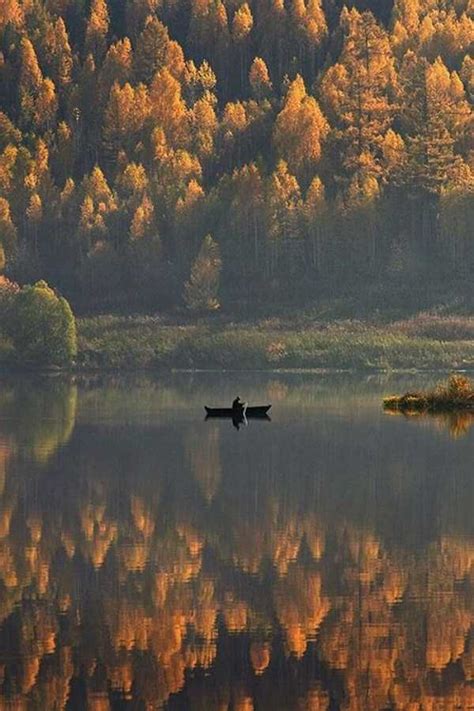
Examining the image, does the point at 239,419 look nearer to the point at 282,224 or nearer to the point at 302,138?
the point at 282,224

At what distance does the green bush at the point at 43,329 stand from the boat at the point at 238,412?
193 feet

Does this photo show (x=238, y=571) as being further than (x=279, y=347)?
No

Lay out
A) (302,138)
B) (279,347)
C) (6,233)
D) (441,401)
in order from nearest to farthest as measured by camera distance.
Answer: (441,401)
(279,347)
(6,233)
(302,138)

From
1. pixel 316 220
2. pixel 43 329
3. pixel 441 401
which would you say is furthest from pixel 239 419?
pixel 316 220

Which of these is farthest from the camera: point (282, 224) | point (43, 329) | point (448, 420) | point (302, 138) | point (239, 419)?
point (302, 138)

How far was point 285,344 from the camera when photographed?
5531 inches

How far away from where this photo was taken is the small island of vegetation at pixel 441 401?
8131 cm

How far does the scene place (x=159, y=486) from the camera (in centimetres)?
5281

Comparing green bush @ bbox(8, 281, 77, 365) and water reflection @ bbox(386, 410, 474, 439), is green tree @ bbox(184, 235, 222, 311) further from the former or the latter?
water reflection @ bbox(386, 410, 474, 439)

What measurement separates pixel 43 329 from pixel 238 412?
202ft

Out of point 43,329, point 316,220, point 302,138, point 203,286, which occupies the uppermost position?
point 302,138

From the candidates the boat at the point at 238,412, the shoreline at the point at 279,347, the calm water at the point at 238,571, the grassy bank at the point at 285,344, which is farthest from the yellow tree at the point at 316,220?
the calm water at the point at 238,571

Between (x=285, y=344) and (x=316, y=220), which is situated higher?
(x=316, y=220)

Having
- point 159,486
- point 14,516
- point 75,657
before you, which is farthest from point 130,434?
point 75,657
